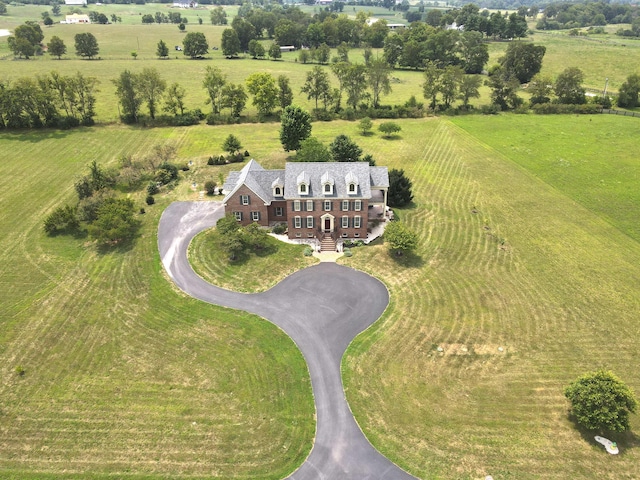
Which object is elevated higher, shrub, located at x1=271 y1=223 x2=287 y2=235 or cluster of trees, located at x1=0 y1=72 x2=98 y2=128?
cluster of trees, located at x1=0 y1=72 x2=98 y2=128

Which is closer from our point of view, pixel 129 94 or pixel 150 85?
pixel 150 85

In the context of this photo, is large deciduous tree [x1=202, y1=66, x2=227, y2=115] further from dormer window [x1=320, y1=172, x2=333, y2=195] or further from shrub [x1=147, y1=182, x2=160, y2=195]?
dormer window [x1=320, y1=172, x2=333, y2=195]

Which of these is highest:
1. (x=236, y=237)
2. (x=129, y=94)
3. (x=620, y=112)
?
(x=129, y=94)

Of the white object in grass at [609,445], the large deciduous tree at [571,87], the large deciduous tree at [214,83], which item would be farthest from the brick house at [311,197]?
the large deciduous tree at [571,87]

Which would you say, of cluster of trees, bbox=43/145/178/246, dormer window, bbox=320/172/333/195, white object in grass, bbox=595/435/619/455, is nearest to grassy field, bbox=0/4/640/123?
cluster of trees, bbox=43/145/178/246

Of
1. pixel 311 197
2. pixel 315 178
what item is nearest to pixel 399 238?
pixel 311 197

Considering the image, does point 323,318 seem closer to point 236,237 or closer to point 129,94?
point 236,237
